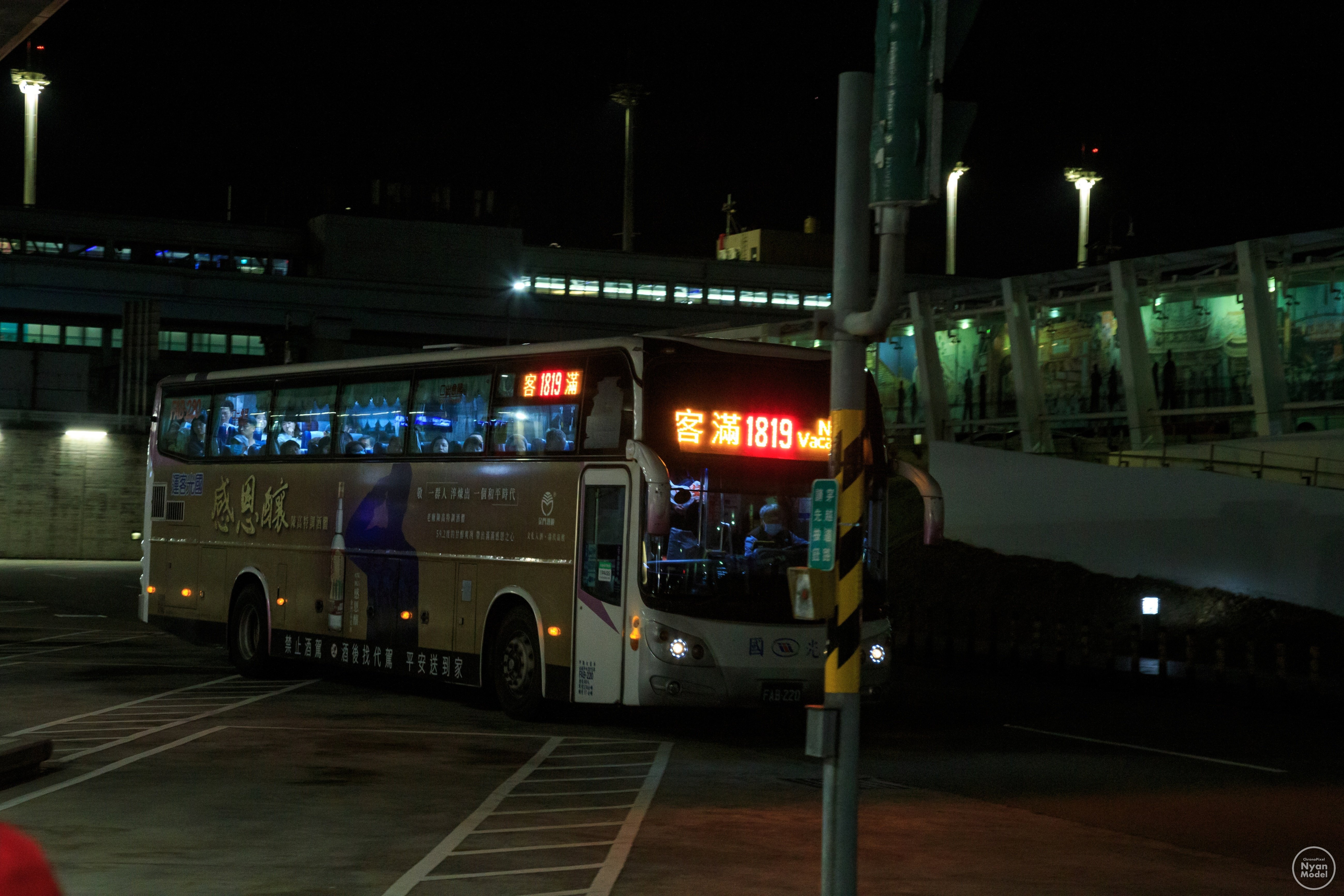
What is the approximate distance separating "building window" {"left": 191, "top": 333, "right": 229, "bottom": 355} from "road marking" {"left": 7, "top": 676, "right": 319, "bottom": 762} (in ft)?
168

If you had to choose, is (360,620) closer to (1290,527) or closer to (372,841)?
(372,841)

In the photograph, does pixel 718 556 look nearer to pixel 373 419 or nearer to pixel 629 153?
pixel 373 419

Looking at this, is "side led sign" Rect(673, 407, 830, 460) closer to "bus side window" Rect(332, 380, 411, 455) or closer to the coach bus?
the coach bus

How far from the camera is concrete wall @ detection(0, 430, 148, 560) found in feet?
178

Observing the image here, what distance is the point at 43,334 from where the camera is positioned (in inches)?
2557

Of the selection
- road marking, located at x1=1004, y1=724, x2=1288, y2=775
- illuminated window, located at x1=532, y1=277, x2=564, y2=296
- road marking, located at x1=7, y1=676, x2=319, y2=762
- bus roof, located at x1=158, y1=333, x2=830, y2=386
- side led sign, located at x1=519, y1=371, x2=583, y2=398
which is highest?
illuminated window, located at x1=532, y1=277, x2=564, y2=296

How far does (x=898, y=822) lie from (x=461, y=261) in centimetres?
6171

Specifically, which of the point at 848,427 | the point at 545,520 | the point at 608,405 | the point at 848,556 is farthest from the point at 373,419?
the point at 848,556

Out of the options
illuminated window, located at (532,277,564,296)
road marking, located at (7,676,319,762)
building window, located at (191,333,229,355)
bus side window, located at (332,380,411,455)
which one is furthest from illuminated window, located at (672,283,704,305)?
road marking, located at (7,676,319,762)

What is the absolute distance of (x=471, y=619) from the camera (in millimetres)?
16391

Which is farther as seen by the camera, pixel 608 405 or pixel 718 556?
pixel 608 405

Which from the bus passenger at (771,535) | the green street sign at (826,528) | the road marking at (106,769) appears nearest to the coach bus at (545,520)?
the bus passenger at (771,535)

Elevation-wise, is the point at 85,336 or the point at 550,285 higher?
the point at 550,285

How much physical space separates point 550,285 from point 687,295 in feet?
24.0
